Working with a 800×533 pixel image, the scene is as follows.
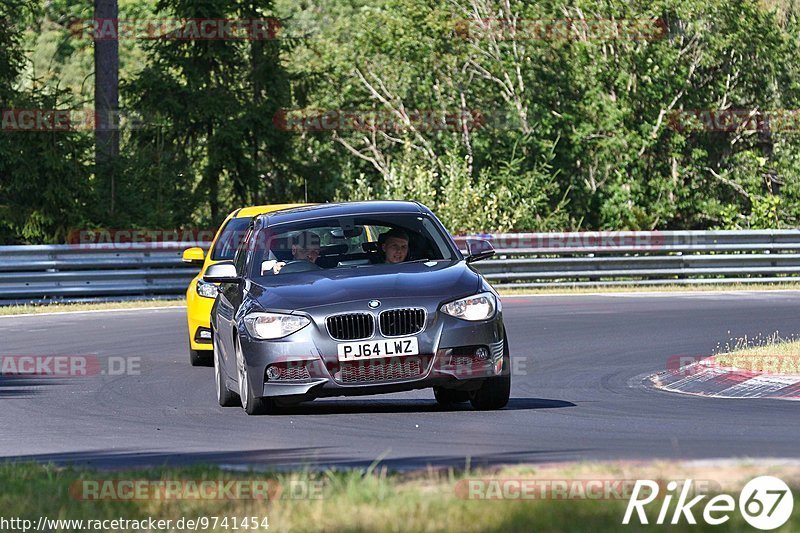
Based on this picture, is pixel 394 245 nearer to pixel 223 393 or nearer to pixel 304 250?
pixel 304 250

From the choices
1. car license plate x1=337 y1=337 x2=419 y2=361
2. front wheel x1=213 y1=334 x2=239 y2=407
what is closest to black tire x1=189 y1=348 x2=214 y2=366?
front wheel x1=213 y1=334 x2=239 y2=407

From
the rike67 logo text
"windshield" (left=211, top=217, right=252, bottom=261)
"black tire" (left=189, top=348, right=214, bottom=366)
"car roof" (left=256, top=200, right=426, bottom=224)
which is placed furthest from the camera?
"windshield" (left=211, top=217, right=252, bottom=261)

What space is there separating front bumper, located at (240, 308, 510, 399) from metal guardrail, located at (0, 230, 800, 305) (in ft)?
53.7

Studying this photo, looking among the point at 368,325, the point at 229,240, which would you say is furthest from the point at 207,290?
the point at 368,325

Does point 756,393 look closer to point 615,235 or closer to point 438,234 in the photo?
point 438,234

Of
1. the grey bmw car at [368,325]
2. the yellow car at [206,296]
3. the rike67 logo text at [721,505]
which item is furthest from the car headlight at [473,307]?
the yellow car at [206,296]

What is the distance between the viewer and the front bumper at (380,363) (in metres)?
10.6

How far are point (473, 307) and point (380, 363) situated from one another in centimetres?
81

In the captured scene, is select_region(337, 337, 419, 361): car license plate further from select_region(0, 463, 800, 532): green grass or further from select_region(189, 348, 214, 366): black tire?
select_region(189, 348, 214, 366): black tire

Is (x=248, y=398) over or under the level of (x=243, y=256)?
under

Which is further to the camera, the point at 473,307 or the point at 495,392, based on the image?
the point at 495,392

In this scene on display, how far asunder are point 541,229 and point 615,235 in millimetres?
9163

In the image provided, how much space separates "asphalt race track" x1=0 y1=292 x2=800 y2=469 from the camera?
8781 millimetres

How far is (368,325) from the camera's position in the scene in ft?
34.8
